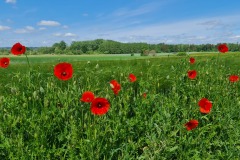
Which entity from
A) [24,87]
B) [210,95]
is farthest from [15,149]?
[210,95]

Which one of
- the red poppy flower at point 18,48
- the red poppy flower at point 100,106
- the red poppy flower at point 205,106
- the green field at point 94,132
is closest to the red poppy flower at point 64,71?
the green field at point 94,132

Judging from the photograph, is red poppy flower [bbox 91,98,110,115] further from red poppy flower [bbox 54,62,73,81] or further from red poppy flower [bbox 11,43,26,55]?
red poppy flower [bbox 11,43,26,55]

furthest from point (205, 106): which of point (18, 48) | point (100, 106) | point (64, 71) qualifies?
point (18, 48)

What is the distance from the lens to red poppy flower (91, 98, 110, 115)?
3.38m

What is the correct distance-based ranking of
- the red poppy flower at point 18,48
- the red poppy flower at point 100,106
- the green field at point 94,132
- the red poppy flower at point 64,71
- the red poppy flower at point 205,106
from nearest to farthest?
the red poppy flower at point 100,106 → the green field at point 94,132 → the red poppy flower at point 64,71 → the red poppy flower at point 205,106 → the red poppy flower at point 18,48

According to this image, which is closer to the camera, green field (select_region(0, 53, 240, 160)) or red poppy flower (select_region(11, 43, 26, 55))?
green field (select_region(0, 53, 240, 160))

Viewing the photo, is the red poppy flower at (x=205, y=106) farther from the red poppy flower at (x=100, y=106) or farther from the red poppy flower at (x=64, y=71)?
the red poppy flower at (x=64, y=71)

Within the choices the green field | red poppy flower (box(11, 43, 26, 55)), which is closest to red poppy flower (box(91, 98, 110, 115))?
the green field

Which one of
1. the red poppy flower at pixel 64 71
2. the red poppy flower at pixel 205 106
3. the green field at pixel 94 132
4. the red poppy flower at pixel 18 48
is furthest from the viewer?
the red poppy flower at pixel 18 48

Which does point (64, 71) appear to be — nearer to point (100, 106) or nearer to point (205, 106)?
point (100, 106)

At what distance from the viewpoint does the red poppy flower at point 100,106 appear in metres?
3.38

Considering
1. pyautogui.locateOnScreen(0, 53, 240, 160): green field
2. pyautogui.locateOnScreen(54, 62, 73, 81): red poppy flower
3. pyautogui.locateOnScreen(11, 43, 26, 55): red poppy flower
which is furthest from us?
pyautogui.locateOnScreen(11, 43, 26, 55): red poppy flower

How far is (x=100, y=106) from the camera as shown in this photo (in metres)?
3.43

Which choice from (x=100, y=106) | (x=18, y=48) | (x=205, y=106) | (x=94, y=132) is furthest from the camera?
(x=18, y=48)
